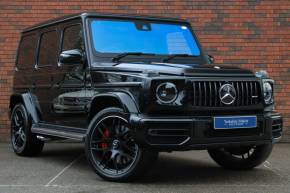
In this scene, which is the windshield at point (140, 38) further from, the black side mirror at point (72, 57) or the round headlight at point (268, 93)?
the round headlight at point (268, 93)

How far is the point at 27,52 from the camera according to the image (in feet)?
27.1

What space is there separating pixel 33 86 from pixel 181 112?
321 centimetres

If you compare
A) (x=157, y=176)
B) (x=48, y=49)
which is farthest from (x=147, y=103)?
(x=48, y=49)

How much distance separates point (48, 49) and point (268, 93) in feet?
10.6

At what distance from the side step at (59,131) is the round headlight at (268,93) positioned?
6.74 feet

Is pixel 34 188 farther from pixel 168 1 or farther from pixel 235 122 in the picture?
pixel 168 1

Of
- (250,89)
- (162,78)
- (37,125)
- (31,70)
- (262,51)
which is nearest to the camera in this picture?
(162,78)

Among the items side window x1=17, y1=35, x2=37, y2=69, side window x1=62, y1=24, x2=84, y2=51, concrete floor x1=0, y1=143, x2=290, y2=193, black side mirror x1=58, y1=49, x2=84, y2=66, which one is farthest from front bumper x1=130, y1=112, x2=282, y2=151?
side window x1=17, y1=35, x2=37, y2=69

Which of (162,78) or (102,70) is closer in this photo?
(162,78)

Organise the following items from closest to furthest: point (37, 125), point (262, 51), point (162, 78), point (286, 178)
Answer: point (162, 78) → point (286, 178) → point (37, 125) → point (262, 51)

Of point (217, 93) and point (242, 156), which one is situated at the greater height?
point (217, 93)

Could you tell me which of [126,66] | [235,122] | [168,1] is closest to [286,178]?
[235,122]

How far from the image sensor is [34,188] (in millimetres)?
5387

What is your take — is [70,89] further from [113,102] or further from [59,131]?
[113,102]
